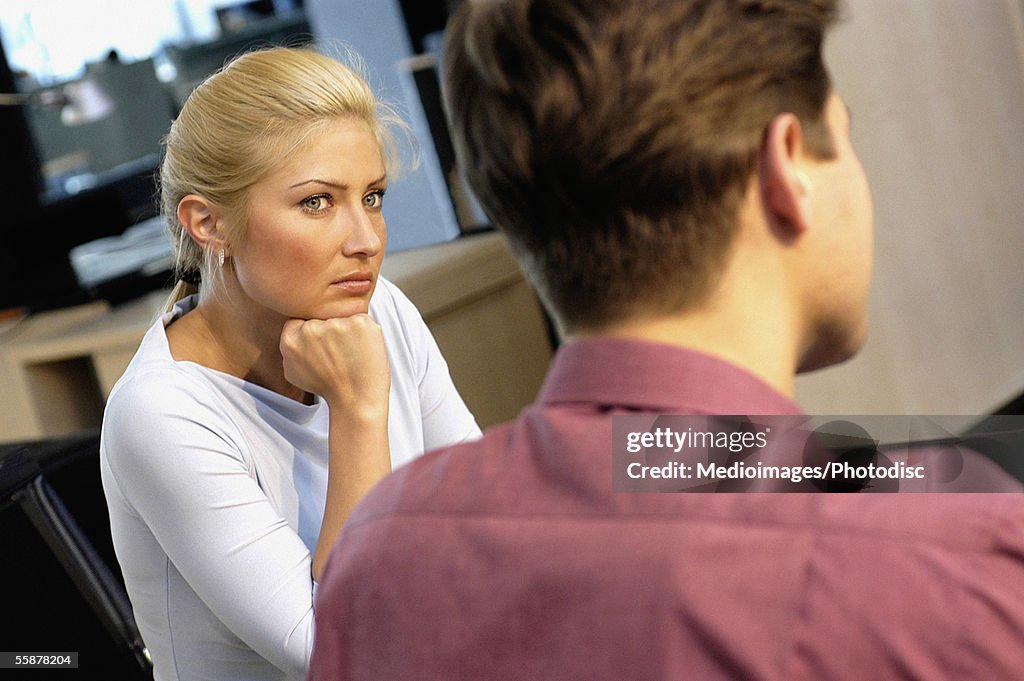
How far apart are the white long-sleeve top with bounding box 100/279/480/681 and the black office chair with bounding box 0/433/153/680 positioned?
0.62ft

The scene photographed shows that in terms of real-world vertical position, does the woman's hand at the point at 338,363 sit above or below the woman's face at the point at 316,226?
below

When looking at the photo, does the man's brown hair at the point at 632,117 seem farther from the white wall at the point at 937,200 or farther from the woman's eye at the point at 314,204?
the white wall at the point at 937,200

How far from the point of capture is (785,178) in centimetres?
62

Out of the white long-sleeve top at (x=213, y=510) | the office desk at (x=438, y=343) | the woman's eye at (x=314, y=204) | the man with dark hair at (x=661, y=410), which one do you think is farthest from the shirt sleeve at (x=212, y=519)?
the office desk at (x=438, y=343)

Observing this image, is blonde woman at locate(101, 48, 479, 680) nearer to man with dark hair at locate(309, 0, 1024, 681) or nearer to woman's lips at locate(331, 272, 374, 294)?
woman's lips at locate(331, 272, 374, 294)

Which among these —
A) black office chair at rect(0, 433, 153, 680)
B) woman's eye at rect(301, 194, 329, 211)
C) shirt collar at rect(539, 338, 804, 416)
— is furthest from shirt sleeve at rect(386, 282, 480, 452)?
shirt collar at rect(539, 338, 804, 416)

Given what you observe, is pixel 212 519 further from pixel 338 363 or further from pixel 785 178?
pixel 785 178

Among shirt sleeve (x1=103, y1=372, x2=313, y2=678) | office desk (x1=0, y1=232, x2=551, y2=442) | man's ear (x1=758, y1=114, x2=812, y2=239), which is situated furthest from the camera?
office desk (x1=0, y1=232, x2=551, y2=442)

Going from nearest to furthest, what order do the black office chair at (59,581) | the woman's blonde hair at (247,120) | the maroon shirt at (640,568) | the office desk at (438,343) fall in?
1. the maroon shirt at (640,568)
2. the woman's blonde hair at (247,120)
3. the black office chair at (59,581)
4. the office desk at (438,343)

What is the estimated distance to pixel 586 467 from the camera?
0.59 meters

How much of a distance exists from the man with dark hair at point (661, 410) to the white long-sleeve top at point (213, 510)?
46 centimetres

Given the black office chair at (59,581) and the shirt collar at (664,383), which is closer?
the shirt collar at (664,383)

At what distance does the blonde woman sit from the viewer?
112 cm

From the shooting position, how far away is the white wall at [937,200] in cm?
291
